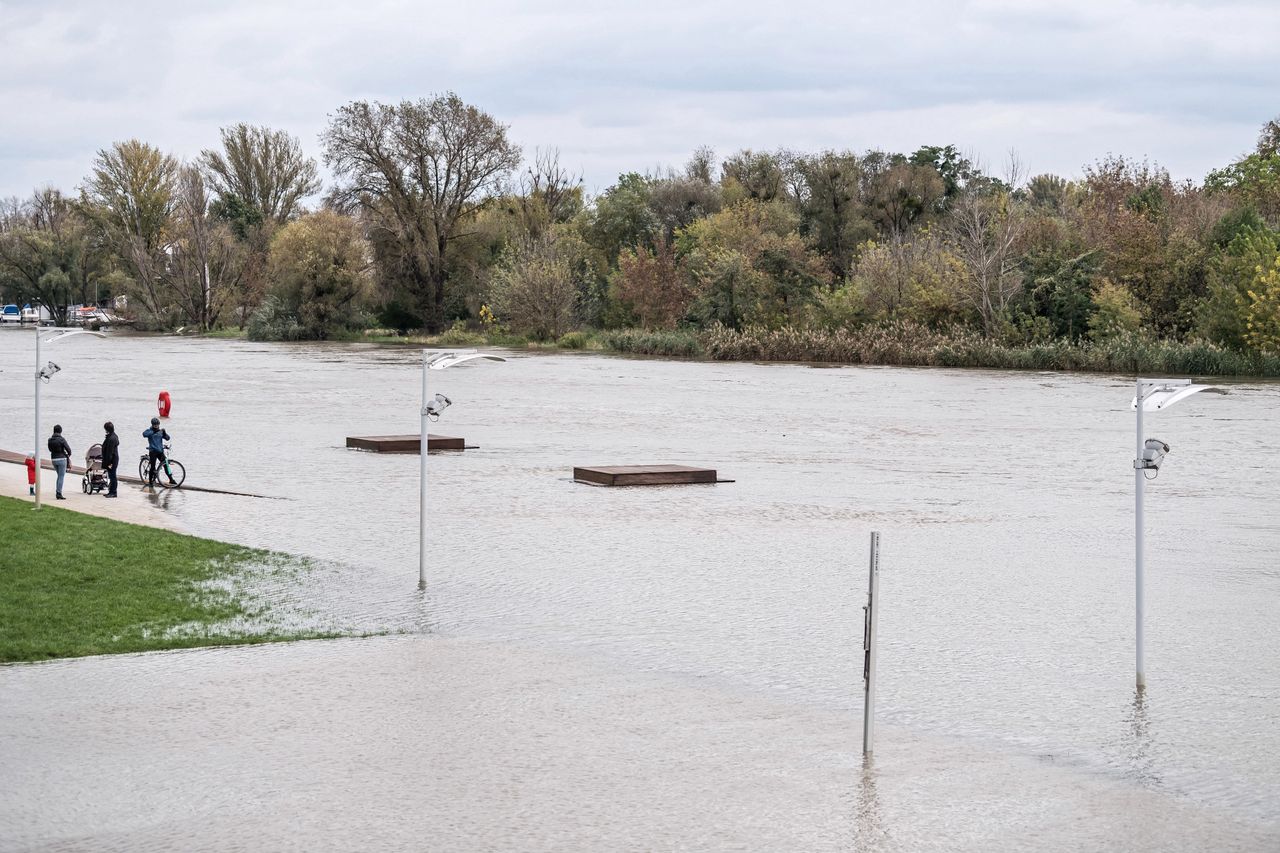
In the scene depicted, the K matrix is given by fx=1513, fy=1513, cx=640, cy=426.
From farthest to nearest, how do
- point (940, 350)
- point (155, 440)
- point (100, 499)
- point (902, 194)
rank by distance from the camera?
point (902, 194) < point (940, 350) < point (155, 440) < point (100, 499)

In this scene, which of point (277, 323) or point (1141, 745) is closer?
point (1141, 745)

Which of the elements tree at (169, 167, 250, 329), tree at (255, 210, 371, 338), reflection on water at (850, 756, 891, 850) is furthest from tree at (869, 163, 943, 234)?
reflection on water at (850, 756, 891, 850)

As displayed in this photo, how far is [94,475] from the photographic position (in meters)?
20.1

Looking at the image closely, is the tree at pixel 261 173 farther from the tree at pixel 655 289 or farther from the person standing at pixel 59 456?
the person standing at pixel 59 456

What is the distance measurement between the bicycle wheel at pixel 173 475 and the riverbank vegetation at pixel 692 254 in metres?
41.9

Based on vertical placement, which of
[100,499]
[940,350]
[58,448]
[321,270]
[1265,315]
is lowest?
[100,499]

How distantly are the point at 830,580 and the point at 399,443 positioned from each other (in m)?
13.8

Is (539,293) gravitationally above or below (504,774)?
above

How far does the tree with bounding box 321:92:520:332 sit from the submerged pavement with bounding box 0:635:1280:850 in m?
81.6

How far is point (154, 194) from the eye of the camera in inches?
4422

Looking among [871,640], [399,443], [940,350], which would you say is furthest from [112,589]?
[940,350]

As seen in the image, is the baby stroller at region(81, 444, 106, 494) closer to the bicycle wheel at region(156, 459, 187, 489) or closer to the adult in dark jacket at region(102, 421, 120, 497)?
the adult in dark jacket at region(102, 421, 120, 497)

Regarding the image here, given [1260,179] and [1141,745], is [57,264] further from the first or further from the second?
[1141,745]

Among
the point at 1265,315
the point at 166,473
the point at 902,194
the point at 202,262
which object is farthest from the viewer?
the point at 202,262
